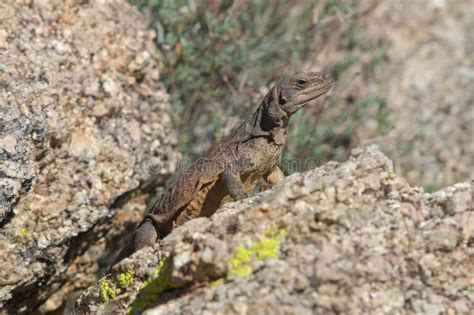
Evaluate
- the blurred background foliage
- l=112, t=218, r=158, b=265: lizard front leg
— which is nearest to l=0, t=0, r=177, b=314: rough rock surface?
l=112, t=218, r=158, b=265: lizard front leg

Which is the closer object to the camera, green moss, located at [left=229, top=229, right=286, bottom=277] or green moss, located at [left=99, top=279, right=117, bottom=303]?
green moss, located at [left=229, top=229, right=286, bottom=277]

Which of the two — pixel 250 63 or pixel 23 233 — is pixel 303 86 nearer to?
pixel 250 63

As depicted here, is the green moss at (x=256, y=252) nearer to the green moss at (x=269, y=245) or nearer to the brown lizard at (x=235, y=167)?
the green moss at (x=269, y=245)

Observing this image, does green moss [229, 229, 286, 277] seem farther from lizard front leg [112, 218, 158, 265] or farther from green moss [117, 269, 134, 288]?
lizard front leg [112, 218, 158, 265]

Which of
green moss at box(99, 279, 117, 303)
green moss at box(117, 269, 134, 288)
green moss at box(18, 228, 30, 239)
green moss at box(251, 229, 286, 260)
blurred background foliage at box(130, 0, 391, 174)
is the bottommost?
blurred background foliage at box(130, 0, 391, 174)

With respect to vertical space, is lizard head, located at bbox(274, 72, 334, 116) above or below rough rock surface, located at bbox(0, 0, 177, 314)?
below

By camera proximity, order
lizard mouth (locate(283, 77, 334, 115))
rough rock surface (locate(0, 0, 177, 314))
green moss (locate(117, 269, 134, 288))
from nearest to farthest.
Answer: green moss (locate(117, 269, 134, 288)) → rough rock surface (locate(0, 0, 177, 314)) → lizard mouth (locate(283, 77, 334, 115))
